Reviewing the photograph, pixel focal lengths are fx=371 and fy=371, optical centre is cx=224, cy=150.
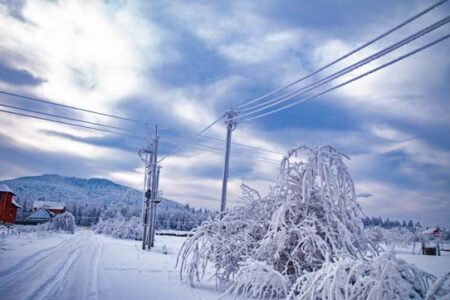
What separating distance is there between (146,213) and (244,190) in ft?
47.5

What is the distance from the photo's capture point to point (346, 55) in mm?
8633

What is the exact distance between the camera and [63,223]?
48.7 m

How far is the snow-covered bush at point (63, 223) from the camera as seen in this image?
4797 centimetres

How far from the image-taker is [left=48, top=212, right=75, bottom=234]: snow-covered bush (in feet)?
157

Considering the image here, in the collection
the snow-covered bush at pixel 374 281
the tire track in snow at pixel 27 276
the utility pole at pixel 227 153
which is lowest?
the tire track in snow at pixel 27 276

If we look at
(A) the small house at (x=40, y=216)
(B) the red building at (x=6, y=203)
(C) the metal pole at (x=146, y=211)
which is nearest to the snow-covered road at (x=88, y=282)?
(C) the metal pole at (x=146, y=211)

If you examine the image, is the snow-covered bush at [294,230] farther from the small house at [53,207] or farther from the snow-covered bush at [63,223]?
the small house at [53,207]

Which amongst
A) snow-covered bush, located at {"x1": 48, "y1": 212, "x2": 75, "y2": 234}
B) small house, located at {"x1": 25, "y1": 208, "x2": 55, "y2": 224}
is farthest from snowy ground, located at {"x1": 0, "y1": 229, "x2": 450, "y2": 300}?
small house, located at {"x1": 25, "y1": 208, "x2": 55, "y2": 224}

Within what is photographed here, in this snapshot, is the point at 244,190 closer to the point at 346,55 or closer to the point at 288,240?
the point at 288,240

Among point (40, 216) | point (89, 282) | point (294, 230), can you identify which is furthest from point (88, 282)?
point (40, 216)

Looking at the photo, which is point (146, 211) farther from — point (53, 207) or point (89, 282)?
point (53, 207)

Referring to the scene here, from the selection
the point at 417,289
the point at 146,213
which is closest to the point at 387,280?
the point at 417,289

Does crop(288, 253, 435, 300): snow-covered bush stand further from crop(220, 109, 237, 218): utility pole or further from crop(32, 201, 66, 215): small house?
crop(32, 201, 66, 215): small house

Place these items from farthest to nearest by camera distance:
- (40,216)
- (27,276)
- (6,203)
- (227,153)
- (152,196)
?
1. (40,216)
2. (6,203)
3. (152,196)
4. (227,153)
5. (27,276)
